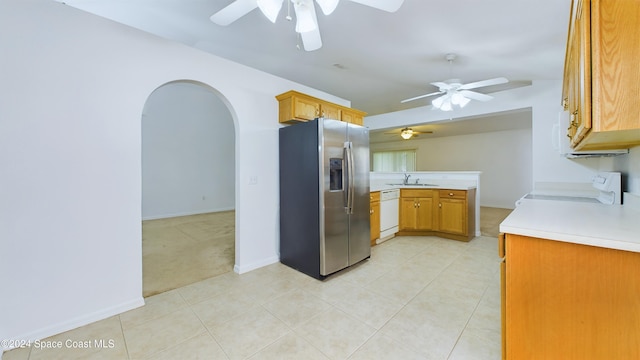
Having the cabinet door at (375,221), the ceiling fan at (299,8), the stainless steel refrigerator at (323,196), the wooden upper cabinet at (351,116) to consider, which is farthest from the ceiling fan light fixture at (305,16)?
the cabinet door at (375,221)

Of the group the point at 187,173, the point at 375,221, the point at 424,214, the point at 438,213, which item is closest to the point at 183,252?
the point at 375,221

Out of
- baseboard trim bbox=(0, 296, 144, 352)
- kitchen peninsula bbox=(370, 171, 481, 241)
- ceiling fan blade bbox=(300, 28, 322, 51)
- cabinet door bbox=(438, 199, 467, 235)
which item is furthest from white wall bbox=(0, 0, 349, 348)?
cabinet door bbox=(438, 199, 467, 235)

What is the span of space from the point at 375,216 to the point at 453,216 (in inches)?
52.7

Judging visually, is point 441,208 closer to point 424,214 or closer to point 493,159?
point 424,214

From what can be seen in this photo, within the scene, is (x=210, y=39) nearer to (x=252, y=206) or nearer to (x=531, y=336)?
(x=252, y=206)

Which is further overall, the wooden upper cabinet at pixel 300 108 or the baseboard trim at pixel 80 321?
the wooden upper cabinet at pixel 300 108

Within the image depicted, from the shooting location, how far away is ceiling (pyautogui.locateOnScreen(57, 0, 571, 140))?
201 centimetres

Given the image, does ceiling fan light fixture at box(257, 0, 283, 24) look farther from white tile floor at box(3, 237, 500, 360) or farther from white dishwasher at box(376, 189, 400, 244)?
white dishwasher at box(376, 189, 400, 244)

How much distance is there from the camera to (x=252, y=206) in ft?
9.31

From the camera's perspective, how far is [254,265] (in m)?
2.83

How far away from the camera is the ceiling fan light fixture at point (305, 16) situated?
1.48 m

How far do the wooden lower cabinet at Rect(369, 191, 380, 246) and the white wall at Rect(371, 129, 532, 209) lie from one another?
5627mm

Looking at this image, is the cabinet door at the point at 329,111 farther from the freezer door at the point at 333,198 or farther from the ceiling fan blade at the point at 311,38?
the ceiling fan blade at the point at 311,38

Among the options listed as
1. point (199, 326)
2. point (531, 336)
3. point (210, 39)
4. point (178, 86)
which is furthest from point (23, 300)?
point (178, 86)
